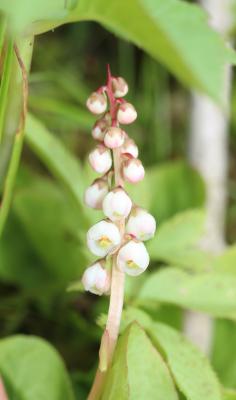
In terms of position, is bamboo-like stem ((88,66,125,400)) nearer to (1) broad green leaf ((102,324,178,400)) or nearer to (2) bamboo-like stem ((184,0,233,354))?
(1) broad green leaf ((102,324,178,400))

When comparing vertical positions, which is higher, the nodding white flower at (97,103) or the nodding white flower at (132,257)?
the nodding white flower at (97,103)

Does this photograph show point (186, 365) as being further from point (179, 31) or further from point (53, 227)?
point (53, 227)

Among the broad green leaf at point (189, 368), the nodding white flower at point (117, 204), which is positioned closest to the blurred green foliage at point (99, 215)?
the broad green leaf at point (189, 368)

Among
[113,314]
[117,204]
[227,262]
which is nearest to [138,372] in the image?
[113,314]

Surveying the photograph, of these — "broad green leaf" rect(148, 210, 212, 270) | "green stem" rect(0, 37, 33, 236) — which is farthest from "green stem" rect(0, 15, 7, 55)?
"broad green leaf" rect(148, 210, 212, 270)

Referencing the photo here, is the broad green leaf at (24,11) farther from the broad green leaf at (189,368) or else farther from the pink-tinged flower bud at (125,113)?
the broad green leaf at (189,368)

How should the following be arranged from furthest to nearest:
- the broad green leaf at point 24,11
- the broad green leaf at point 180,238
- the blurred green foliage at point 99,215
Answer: the broad green leaf at point 180,238 → the blurred green foliage at point 99,215 → the broad green leaf at point 24,11

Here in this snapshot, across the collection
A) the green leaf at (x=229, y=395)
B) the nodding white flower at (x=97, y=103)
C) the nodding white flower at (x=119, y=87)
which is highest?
the nodding white flower at (x=119, y=87)
